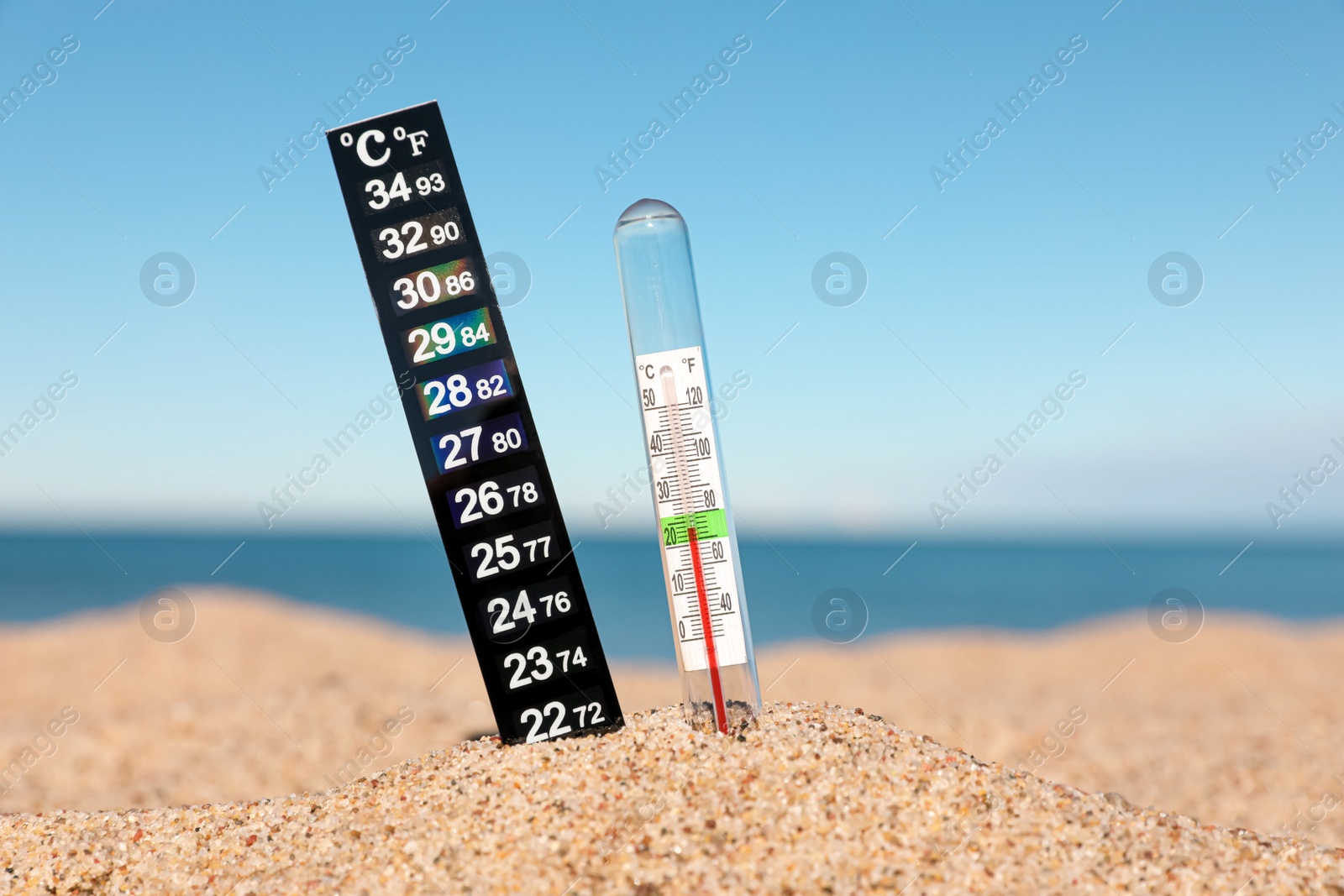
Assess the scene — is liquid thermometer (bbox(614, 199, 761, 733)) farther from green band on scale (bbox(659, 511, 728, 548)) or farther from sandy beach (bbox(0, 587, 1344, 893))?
sandy beach (bbox(0, 587, 1344, 893))

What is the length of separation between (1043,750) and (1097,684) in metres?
5.42

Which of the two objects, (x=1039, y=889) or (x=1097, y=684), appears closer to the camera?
(x=1039, y=889)

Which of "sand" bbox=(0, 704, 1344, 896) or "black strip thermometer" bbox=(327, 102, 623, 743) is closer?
"sand" bbox=(0, 704, 1344, 896)

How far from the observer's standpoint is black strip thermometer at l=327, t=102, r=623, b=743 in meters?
4.66

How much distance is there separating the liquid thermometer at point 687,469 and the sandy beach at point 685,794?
1.36 ft

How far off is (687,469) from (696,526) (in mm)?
A: 293

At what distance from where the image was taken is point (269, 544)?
54.1m

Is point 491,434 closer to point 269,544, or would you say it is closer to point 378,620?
point 378,620

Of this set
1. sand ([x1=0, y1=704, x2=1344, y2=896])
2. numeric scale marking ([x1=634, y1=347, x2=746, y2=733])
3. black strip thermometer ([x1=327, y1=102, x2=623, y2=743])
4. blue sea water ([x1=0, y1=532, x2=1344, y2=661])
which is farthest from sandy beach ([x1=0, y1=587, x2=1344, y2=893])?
blue sea water ([x1=0, y1=532, x2=1344, y2=661])

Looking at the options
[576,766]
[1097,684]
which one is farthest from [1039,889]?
[1097,684]

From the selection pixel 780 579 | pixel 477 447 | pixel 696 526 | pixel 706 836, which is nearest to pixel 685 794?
pixel 706 836

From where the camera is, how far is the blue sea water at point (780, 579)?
86.1 feet

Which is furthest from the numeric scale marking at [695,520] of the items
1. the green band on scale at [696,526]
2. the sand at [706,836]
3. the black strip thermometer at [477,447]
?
the black strip thermometer at [477,447]

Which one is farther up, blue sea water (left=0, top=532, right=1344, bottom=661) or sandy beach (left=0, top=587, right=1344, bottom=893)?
blue sea water (left=0, top=532, right=1344, bottom=661)
